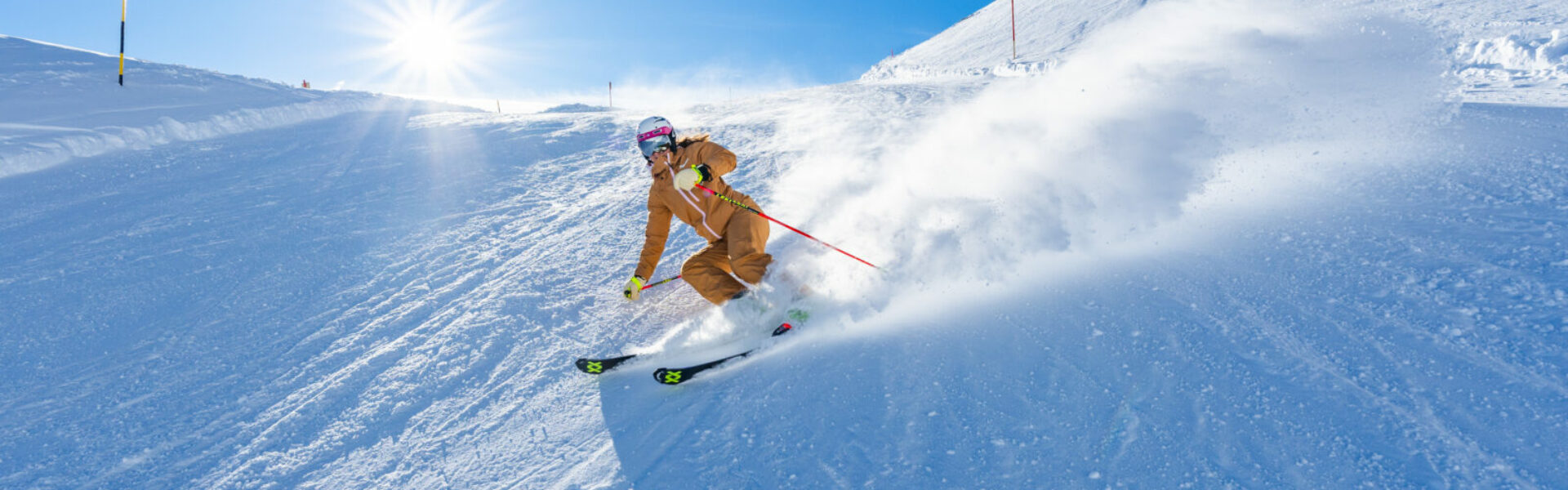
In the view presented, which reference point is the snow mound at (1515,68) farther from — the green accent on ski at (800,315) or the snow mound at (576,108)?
the snow mound at (576,108)

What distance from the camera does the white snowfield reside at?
2.64 metres

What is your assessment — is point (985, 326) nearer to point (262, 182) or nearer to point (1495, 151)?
point (1495, 151)

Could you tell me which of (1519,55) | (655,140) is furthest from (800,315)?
(1519,55)

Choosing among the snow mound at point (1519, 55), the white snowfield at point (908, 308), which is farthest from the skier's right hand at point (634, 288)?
the snow mound at point (1519, 55)

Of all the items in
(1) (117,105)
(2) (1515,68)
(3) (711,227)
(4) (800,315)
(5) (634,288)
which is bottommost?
(4) (800,315)

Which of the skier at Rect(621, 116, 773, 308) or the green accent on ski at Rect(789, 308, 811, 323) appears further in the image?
the skier at Rect(621, 116, 773, 308)

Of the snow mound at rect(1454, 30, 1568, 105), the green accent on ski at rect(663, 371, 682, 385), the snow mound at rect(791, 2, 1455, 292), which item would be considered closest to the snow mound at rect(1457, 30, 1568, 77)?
the snow mound at rect(1454, 30, 1568, 105)

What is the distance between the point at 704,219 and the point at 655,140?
22.4 inches

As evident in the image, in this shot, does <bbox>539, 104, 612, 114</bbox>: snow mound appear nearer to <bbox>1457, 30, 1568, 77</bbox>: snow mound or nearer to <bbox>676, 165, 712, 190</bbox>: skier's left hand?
<bbox>676, 165, 712, 190</bbox>: skier's left hand

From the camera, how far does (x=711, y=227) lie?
4.59m

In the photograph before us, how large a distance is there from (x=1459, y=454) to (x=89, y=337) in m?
6.39

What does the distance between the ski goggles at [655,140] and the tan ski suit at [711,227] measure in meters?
0.08

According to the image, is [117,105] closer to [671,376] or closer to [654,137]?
[654,137]

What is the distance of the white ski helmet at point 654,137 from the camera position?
4566 mm
